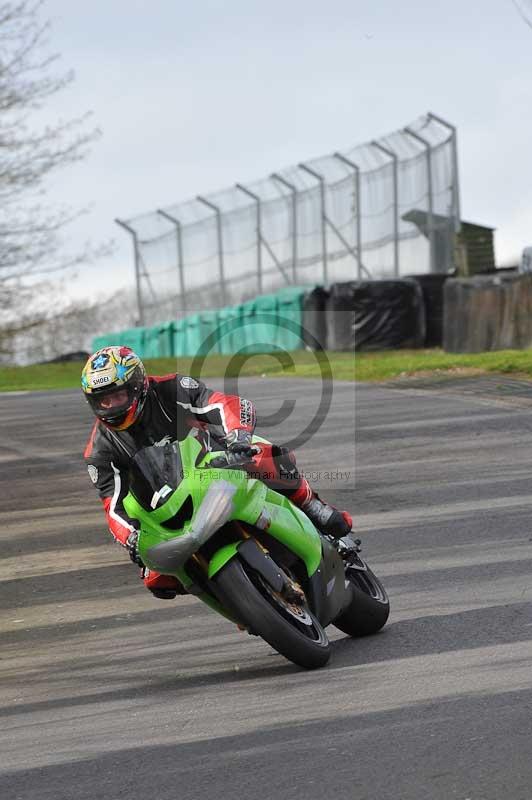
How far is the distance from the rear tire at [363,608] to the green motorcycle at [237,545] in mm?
143

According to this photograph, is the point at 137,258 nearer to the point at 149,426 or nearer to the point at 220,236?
the point at 220,236

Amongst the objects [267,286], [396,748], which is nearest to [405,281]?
[267,286]

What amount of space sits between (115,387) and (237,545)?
2.87ft

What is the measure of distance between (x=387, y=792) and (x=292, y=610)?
190 centimetres

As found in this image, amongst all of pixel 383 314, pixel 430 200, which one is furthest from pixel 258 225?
pixel 383 314

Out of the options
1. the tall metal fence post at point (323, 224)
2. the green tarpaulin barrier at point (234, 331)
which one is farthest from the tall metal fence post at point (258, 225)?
the tall metal fence post at point (323, 224)

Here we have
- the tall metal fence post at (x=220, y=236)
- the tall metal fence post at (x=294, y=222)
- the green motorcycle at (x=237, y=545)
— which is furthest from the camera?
the tall metal fence post at (x=220, y=236)

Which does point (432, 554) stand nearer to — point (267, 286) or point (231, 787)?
point (231, 787)

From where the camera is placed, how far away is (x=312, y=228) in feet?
108

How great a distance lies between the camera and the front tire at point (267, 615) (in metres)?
6.10

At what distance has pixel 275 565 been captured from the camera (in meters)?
6.30

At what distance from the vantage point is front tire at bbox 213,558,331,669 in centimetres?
610

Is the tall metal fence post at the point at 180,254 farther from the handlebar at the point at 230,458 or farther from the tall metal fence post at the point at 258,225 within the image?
the handlebar at the point at 230,458

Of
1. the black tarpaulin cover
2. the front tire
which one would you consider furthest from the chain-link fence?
the front tire
